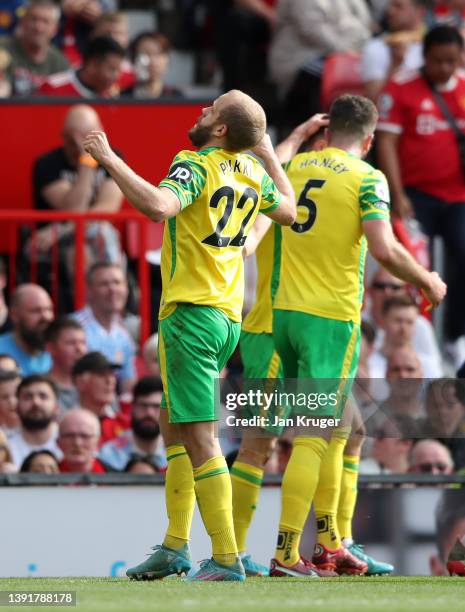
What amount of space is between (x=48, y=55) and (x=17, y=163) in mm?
1124

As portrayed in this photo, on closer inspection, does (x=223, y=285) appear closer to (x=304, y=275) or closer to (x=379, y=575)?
(x=304, y=275)

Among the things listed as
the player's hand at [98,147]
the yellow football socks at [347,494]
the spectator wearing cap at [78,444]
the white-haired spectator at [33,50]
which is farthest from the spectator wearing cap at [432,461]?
the white-haired spectator at [33,50]

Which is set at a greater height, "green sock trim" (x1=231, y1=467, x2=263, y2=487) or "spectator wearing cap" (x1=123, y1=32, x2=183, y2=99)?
"spectator wearing cap" (x1=123, y1=32, x2=183, y2=99)

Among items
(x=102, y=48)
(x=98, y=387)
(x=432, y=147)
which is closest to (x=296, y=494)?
(x=98, y=387)

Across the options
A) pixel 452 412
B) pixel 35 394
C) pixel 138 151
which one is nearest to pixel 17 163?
pixel 138 151

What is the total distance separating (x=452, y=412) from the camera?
9.71 metres

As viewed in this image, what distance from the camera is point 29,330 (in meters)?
11.2

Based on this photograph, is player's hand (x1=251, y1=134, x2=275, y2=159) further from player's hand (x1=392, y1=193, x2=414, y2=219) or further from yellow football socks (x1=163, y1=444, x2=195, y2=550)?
player's hand (x1=392, y1=193, x2=414, y2=219)

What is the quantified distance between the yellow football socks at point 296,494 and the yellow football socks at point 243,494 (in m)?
0.22

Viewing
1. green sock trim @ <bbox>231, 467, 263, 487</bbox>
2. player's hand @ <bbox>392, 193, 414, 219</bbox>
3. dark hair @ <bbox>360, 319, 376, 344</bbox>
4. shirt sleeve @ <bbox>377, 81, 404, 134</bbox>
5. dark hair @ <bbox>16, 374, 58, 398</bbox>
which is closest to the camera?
green sock trim @ <bbox>231, 467, 263, 487</bbox>

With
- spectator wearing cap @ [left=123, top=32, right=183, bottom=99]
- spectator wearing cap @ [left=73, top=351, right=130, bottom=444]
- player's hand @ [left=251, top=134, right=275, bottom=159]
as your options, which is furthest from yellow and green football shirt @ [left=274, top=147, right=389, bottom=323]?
spectator wearing cap @ [left=123, top=32, right=183, bottom=99]

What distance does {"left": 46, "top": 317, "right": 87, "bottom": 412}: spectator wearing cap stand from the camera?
1100 cm

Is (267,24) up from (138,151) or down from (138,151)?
up

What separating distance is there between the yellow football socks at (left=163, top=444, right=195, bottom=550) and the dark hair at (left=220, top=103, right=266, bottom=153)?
137 cm
